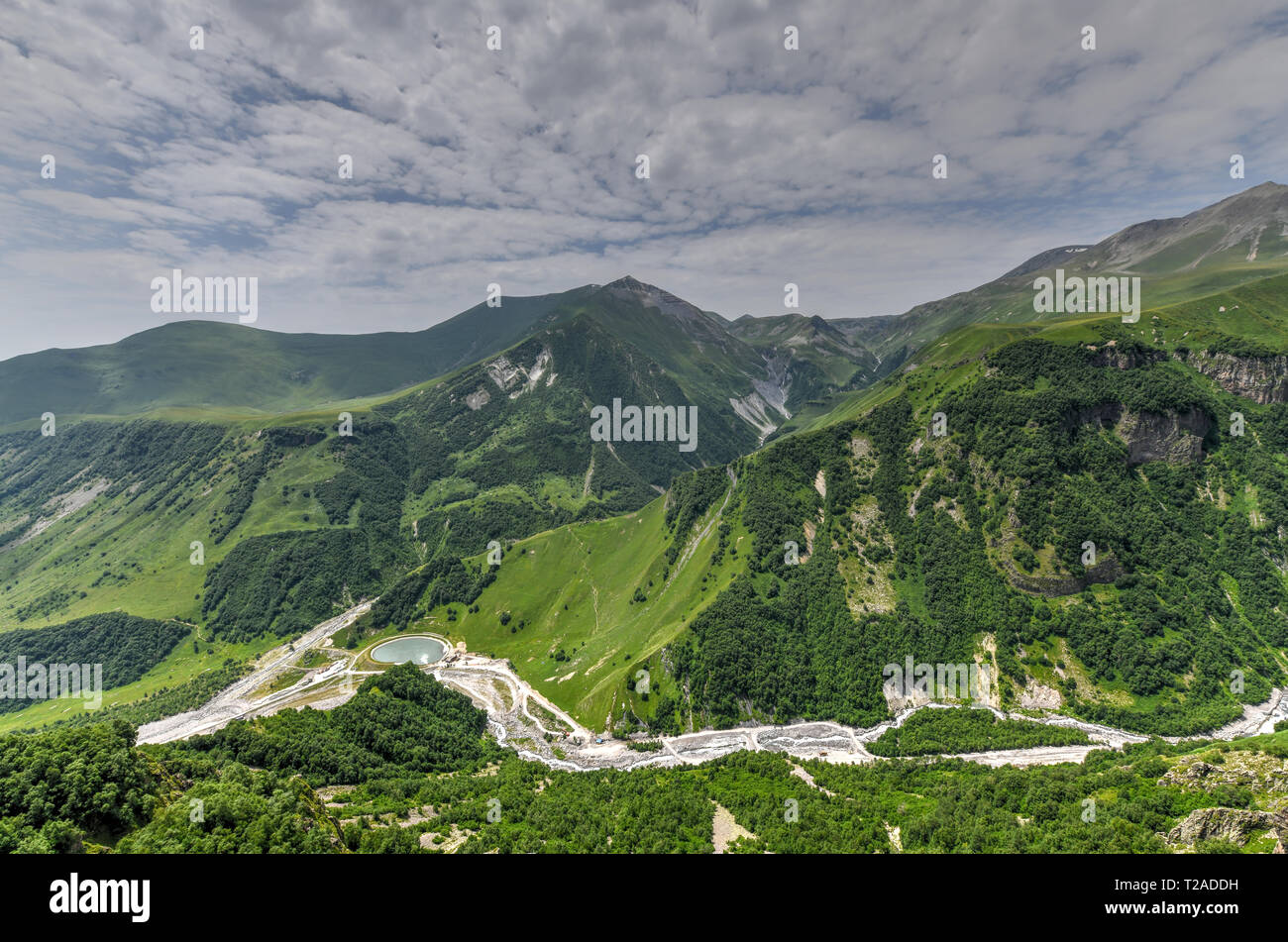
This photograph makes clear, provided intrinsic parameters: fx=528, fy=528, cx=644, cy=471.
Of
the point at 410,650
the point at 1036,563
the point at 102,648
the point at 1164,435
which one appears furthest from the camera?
the point at 102,648

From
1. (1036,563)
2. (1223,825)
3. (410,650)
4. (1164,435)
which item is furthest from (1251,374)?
(410,650)

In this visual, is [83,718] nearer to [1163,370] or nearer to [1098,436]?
[1098,436]

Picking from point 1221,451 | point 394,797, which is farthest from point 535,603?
point 1221,451

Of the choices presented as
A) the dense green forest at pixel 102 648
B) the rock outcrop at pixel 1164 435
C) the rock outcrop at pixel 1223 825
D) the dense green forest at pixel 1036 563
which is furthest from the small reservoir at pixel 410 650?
the rock outcrop at pixel 1164 435

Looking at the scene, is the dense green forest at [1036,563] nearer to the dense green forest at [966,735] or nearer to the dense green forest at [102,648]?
the dense green forest at [966,735]

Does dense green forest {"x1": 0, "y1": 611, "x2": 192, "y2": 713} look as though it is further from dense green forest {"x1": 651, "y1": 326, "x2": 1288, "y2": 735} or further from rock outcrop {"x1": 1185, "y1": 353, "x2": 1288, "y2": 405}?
rock outcrop {"x1": 1185, "y1": 353, "x2": 1288, "y2": 405}

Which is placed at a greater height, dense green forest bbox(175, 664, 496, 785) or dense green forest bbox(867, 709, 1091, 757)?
dense green forest bbox(175, 664, 496, 785)

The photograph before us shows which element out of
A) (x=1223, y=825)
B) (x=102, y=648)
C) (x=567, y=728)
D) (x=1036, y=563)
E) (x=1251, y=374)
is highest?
(x=1251, y=374)

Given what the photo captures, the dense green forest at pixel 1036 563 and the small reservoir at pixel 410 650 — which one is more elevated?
the dense green forest at pixel 1036 563

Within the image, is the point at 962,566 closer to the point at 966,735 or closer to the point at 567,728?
the point at 966,735

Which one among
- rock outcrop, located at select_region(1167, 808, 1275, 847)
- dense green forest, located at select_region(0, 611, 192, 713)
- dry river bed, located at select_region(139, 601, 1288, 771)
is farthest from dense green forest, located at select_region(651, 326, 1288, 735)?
dense green forest, located at select_region(0, 611, 192, 713)

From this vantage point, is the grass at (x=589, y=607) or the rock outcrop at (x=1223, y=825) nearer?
the rock outcrop at (x=1223, y=825)

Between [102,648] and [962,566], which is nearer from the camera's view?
[962,566]
